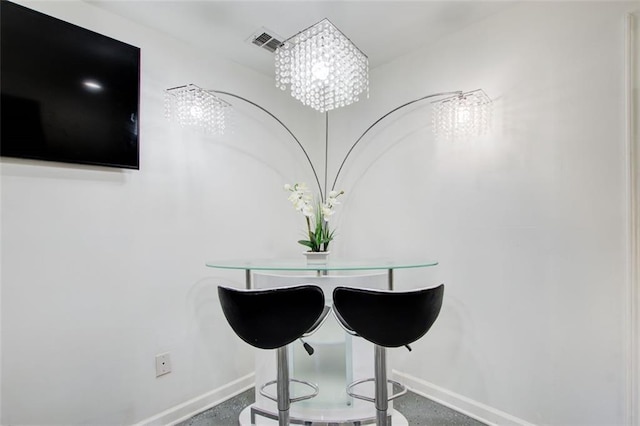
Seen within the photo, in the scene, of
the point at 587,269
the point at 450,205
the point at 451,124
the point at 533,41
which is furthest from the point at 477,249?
the point at 533,41

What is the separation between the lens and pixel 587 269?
1618 millimetres

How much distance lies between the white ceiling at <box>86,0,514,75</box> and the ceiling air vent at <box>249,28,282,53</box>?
0.02 metres

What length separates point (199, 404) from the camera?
2.12 m

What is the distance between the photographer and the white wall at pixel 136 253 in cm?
155

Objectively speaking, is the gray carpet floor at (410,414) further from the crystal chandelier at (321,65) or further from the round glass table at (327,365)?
the crystal chandelier at (321,65)

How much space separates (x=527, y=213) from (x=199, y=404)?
238 cm

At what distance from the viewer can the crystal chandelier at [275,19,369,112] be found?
1527 millimetres

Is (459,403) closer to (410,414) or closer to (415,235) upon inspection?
(410,414)

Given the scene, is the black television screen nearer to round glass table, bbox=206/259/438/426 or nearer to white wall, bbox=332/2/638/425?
round glass table, bbox=206/259/438/426

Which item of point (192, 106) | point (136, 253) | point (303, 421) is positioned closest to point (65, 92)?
point (192, 106)

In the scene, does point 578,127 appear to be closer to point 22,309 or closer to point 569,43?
point 569,43

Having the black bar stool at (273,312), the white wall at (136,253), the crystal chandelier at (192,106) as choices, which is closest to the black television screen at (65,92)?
the white wall at (136,253)

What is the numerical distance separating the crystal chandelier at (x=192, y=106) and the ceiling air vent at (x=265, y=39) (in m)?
0.49

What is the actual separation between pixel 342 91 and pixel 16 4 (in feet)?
5.20
